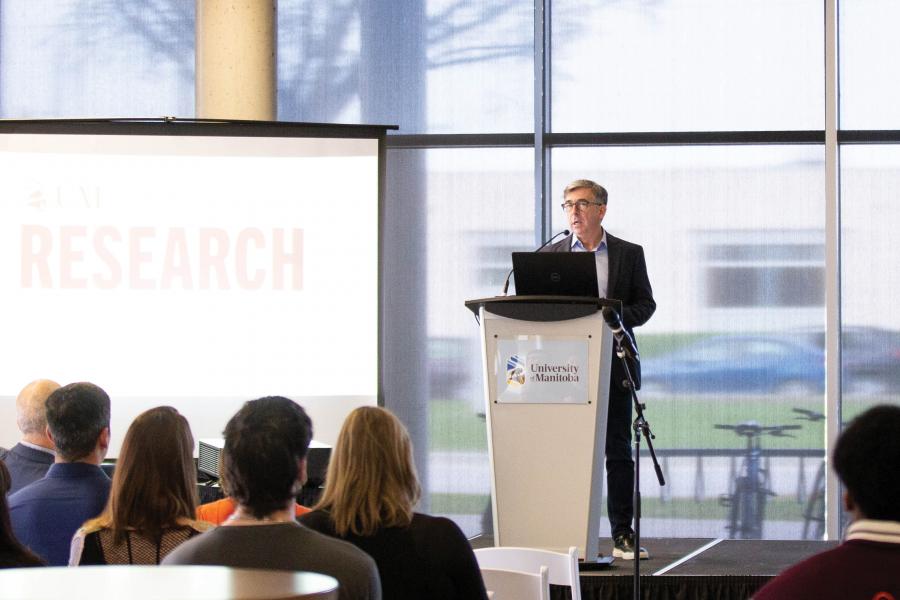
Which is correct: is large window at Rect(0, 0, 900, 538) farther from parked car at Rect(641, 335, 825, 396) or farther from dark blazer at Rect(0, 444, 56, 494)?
dark blazer at Rect(0, 444, 56, 494)

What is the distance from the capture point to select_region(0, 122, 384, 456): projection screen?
5.48m

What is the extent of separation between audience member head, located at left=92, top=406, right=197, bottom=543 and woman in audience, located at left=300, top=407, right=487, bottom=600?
33cm

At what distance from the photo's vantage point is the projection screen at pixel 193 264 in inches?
216

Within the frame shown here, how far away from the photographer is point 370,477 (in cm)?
229

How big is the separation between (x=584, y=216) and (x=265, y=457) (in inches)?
112

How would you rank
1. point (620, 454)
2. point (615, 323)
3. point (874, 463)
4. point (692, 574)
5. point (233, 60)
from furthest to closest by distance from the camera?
point (233, 60) → point (620, 454) → point (692, 574) → point (615, 323) → point (874, 463)

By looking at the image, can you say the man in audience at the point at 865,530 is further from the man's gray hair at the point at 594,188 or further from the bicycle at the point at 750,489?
the bicycle at the point at 750,489

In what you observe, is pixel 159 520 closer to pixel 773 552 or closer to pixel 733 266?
pixel 773 552

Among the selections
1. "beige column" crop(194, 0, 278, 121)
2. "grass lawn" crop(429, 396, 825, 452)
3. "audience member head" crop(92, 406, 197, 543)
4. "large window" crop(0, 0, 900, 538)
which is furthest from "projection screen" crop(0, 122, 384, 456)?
"audience member head" crop(92, 406, 197, 543)

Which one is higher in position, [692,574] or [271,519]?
[271,519]

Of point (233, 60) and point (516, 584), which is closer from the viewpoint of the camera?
point (516, 584)

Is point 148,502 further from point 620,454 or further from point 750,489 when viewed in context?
point 750,489

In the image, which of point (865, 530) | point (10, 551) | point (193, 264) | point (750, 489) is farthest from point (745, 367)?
point (10, 551)

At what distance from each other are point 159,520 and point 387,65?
4290 mm
